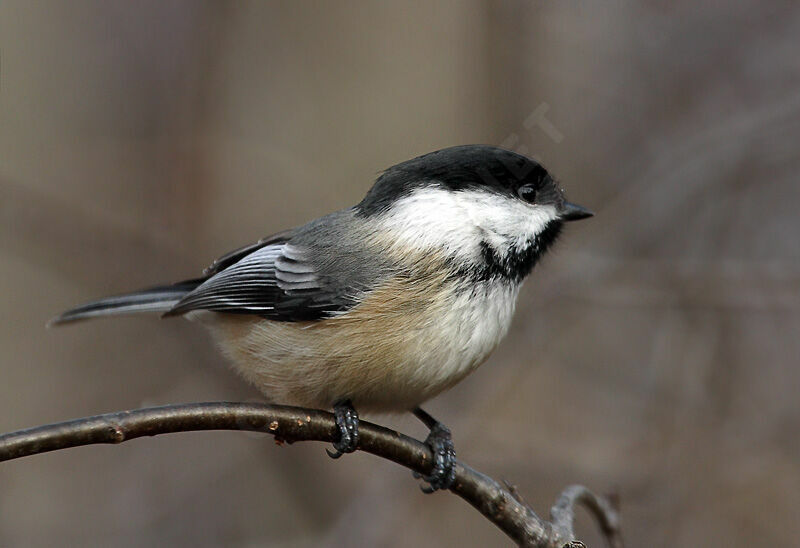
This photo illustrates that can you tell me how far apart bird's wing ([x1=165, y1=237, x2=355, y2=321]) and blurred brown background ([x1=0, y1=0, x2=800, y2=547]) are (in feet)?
3.73

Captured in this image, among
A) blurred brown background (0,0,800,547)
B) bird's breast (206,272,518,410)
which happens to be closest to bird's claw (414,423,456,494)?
bird's breast (206,272,518,410)

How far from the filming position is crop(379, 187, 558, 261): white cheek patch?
7.06ft

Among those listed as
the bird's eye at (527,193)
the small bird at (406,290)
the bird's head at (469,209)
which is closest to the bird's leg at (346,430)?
the small bird at (406,290)

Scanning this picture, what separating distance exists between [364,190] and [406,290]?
2.57 meters

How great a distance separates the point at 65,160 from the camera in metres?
4.76

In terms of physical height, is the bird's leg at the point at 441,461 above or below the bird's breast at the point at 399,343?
below

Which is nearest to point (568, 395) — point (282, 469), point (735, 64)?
point (282, 469)

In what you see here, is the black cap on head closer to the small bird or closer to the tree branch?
the small bird

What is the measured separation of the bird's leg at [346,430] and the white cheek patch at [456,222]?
17.5 inches

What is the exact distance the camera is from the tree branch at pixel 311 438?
1.41 metres

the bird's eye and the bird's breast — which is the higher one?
the bird's eye

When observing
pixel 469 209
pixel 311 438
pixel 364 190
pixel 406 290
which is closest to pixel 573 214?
pixel 469 209

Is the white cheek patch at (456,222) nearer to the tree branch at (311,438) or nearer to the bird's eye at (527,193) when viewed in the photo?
the bird's eye at (527,193)

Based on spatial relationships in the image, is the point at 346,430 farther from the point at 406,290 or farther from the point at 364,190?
the point at 364,190
